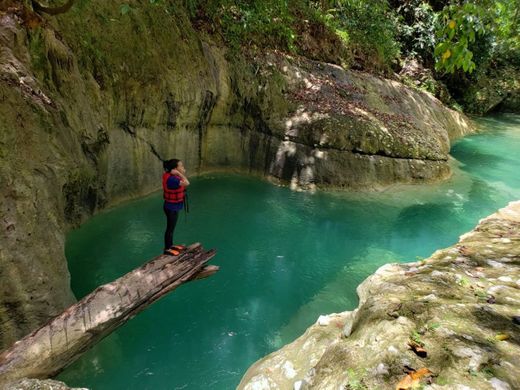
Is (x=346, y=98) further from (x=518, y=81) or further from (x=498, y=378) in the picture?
(x=518, y=81)

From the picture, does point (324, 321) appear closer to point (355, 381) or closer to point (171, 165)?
point (355, 381)

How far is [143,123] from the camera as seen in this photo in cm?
990

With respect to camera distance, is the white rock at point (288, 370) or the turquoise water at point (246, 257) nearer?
the white rock at point (288, 370)

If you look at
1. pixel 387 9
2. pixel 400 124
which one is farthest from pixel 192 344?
pixel 387 9

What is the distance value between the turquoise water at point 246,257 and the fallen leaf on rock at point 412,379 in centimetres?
326

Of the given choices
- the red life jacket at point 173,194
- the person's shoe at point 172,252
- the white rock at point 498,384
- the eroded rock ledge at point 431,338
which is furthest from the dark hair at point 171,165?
the white rock at point 498,384

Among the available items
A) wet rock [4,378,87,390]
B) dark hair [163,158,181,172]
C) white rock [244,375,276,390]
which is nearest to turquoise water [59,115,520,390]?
white rock [244,375,276,390]

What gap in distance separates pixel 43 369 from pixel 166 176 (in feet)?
9.69

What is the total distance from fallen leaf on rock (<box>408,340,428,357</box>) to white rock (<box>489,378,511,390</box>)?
0.49 meters

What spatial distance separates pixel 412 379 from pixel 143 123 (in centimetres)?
875

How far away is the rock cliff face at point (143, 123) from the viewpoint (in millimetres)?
4918

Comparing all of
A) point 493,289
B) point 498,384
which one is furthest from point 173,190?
point 498,384

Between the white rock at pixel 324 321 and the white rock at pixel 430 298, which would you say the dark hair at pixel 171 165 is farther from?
the white rock at pixel 430 298

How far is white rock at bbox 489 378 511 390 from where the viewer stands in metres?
2.61
